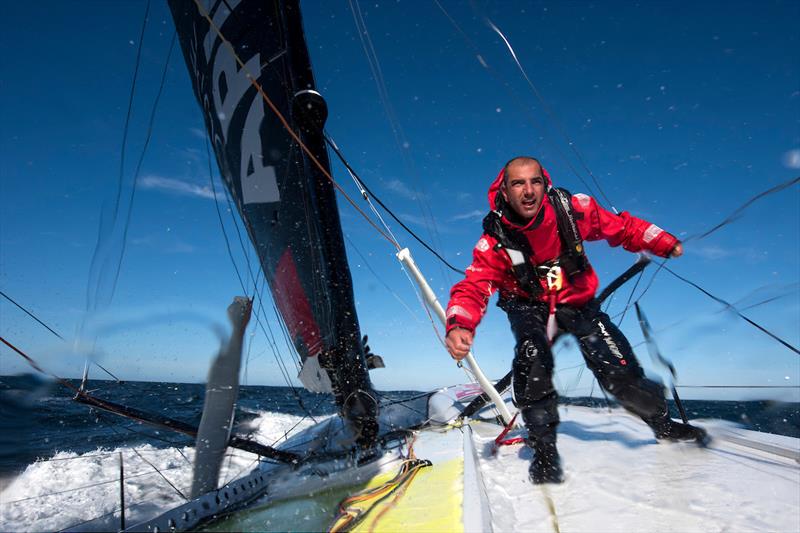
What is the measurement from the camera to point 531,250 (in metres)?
2.16

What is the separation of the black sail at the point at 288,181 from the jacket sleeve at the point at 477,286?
4.92 feet

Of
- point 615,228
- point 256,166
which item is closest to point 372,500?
point 615,228

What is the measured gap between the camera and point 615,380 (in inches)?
81.2

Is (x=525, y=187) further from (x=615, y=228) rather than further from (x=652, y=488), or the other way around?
(x=652, y=488)

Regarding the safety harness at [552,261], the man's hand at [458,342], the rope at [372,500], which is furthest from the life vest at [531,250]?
the rope at [372,500]

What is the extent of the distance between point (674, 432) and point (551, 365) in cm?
81

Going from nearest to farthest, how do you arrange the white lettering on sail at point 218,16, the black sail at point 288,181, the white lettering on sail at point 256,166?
the black sail at point 288,181 → the white lettering on sail at point 256,166 → the white lettering on sail at point 218,16

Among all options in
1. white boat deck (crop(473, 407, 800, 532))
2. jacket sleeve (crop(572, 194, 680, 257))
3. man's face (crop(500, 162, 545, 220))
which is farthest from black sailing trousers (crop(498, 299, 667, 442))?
man's face (crop(500, 162, 545, 220))

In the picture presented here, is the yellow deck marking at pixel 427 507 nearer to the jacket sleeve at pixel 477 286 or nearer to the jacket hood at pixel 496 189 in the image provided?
the jacket sleeve at pixel 477 286

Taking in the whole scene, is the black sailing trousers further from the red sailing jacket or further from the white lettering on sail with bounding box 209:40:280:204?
the white lettering on sail with bounding box 209:40:280:204

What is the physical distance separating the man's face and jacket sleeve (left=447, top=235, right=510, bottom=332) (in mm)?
238

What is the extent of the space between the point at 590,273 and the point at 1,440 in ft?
37.4

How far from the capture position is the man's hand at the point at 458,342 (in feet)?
5.53

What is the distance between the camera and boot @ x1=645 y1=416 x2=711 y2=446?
2.07 metres
